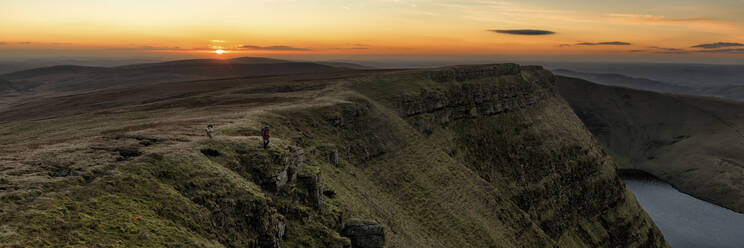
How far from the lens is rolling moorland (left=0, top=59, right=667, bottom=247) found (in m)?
18.7

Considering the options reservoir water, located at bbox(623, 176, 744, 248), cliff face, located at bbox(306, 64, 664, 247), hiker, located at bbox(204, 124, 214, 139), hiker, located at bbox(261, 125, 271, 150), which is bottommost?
reservoir water, located at bbox(623, 176, 744, 248)

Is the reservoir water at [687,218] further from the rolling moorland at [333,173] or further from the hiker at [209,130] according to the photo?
the hiker at [209,130]

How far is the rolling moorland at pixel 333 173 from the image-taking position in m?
18.7

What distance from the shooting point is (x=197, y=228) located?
19125mm

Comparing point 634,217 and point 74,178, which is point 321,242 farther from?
point 634,217

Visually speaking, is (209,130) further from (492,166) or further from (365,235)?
(492,166)

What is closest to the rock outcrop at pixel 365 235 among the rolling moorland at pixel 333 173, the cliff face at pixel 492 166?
the rolling moorland at pixel 333 173

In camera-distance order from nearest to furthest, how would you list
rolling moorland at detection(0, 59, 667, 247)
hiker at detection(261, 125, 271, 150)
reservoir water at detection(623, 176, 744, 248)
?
rolling moorland at detection(0, 59, 667, 247), hiker at detection(261, 125, 271, 150), reservoir water at detection(623, 176, 744, 248)

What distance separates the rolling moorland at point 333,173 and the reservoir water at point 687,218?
22.2 meters

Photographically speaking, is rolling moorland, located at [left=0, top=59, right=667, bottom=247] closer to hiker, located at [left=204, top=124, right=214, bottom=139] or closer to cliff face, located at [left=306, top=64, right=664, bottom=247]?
cliff face, located at [left=306, top=64, right=664, bottom=247]

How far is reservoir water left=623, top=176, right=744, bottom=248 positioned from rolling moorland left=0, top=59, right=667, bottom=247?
22228 millimetres

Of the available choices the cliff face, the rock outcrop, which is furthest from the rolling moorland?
the cliff face

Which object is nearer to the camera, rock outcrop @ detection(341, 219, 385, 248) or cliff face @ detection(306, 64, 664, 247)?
rock outcrop @ detection(341, 219, 385, 248)

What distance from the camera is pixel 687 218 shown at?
117000 mm
